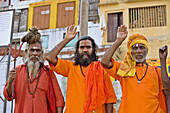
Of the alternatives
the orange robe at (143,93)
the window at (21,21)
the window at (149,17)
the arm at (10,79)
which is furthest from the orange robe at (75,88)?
the window at (21,21)

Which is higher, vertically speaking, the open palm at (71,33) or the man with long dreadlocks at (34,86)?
the open palm at (71,33)

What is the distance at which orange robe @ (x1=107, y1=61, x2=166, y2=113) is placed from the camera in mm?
3336

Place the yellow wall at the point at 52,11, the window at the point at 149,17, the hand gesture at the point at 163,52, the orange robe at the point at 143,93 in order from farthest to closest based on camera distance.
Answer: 1. the yellow wall at the point at 52,11
2. the window at the point at 149,17
3. the hand gesture at the point at 163,52
4. the orange robe at the point at 143,93

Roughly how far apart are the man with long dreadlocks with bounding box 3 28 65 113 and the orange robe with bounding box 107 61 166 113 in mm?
969

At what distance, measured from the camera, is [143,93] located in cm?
338

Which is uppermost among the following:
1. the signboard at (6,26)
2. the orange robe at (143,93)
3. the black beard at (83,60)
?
the signboard at (6,26)

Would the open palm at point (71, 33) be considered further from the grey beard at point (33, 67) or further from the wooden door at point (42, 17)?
the wooden door at point (42, 17)

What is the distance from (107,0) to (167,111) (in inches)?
433

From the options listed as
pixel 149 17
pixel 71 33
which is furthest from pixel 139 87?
pixel 149 17

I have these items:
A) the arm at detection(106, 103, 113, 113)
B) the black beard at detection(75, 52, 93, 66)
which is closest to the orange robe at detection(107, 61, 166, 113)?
the arm at detection(106, 103, 113, 113)

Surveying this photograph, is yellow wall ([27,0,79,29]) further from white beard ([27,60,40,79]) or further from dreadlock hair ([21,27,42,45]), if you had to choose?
white beard ([27,60,40,79])

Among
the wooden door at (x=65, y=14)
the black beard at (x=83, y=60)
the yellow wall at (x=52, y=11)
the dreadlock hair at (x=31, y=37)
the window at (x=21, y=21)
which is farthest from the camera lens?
the window at (x=21, y=21)

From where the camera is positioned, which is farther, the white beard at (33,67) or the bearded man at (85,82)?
the white beard at (33,67)

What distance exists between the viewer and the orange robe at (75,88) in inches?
138
